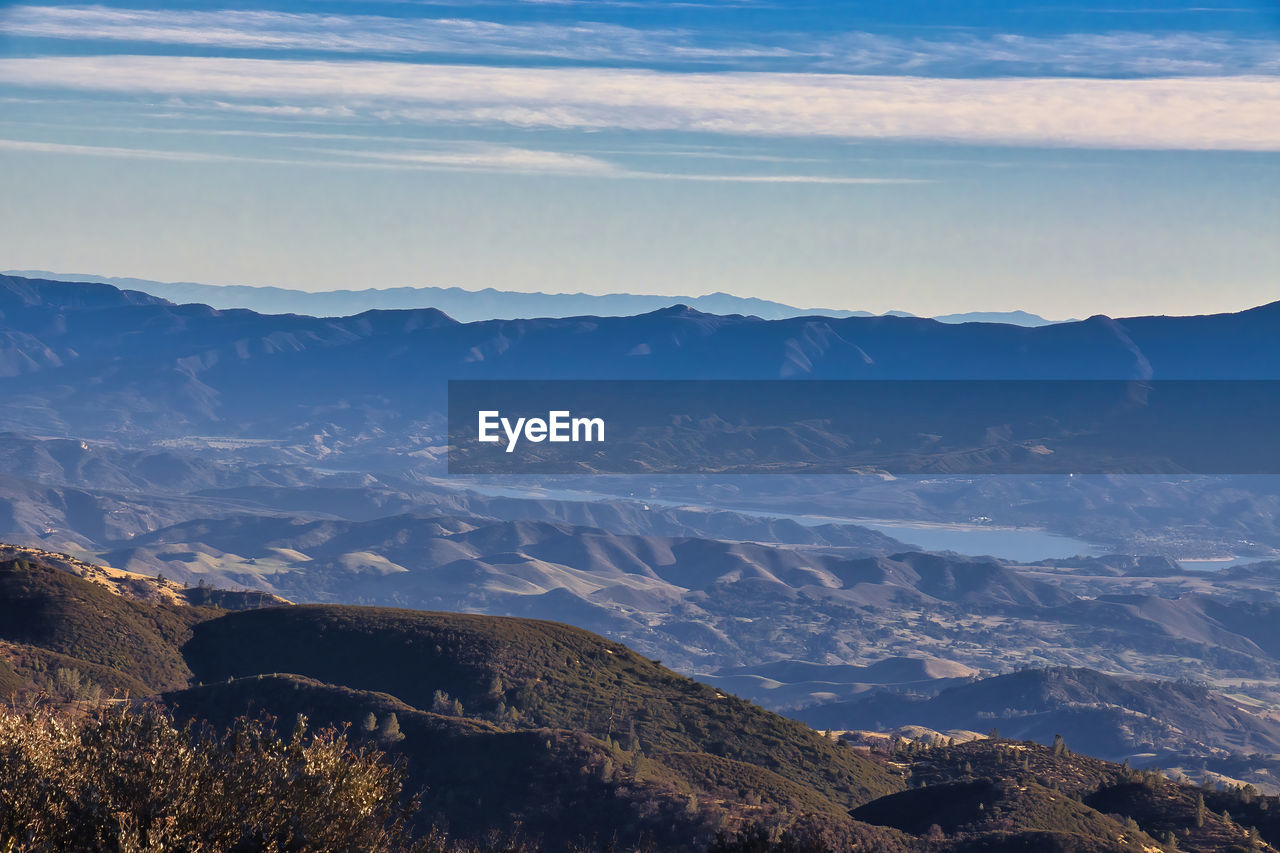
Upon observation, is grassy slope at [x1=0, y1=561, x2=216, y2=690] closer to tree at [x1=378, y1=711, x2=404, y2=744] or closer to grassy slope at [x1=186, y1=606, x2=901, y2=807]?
grassy slope at [x1=186, y1=606, x2=901, y2=807]

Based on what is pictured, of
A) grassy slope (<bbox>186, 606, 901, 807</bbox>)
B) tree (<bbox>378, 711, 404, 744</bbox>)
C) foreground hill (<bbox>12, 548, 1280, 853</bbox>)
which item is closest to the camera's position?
foreground hill (<bbox>12, 548, 1280, 853</bbox>)

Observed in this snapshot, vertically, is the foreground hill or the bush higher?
the bush

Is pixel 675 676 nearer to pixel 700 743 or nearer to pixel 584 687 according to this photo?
pixel 584 687

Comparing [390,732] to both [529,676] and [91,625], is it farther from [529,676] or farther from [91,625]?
[91,625]

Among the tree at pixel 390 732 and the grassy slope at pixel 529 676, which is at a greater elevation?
the tree at pixel 390 732

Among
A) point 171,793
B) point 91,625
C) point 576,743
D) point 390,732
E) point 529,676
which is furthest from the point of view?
point 529,676

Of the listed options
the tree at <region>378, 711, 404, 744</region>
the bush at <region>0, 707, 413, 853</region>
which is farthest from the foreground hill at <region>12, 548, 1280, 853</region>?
the bush at <region>0, 707, 413, 853</region>

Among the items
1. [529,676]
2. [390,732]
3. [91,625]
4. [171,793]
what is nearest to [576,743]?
[390,732]

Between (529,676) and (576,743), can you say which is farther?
(529,676)

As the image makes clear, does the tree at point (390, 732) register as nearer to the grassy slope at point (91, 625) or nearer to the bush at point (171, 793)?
the grassy slope at point (91, 625)

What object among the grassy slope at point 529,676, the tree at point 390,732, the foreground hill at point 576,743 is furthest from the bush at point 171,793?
the grassy slope at point 529,676

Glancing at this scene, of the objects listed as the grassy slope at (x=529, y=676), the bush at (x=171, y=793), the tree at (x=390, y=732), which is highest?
the bush at (x=171, y=793)
